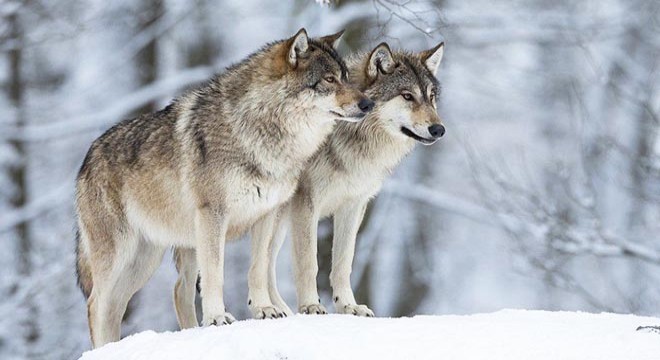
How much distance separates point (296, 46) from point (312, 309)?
171 centimetres

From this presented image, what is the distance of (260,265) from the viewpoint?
7082 millimetres

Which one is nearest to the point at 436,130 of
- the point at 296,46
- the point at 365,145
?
the point at 365,145

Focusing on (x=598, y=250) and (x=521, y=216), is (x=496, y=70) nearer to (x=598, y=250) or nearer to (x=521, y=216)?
(x=521, y=216)

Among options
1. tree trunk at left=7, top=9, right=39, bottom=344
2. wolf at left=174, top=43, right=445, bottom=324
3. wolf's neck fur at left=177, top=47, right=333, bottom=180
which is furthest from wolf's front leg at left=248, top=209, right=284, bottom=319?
tree trunk at left=7, top=9, right=39, bottom=344

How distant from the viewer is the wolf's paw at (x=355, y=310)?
7371 mm

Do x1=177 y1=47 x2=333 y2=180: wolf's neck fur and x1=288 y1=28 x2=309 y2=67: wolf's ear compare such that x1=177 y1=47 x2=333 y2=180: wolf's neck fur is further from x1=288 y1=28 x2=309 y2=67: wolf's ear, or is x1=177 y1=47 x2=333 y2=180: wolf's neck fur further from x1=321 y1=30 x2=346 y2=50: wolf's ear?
x1=321 y1=30 x2=346 y2=50: wolf's ear

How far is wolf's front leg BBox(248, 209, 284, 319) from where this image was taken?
7.01 m

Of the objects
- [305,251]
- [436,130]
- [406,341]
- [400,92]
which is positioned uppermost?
[400,92]

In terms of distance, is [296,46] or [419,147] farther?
[419,147]

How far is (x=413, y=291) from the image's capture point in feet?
63.3

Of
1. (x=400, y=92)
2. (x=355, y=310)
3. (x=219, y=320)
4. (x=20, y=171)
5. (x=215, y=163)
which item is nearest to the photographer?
(x=219, y=320)

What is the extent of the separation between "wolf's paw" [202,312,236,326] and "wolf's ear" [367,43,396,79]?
2.04m

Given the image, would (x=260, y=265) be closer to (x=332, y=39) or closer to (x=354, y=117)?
(x=354, y=117)

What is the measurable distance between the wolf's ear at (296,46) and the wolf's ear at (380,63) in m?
0.80
